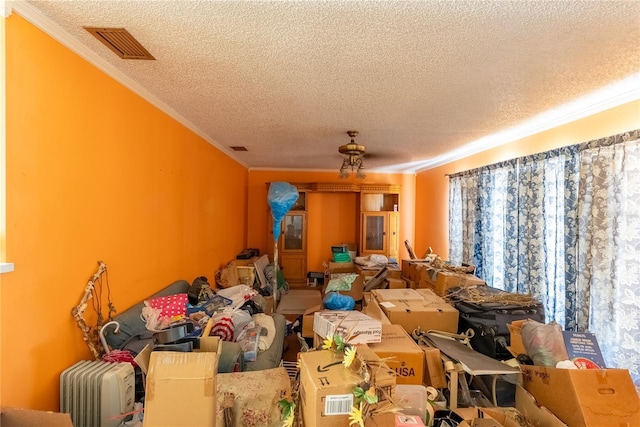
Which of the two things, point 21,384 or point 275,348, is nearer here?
point 21,384

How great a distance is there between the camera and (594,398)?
145cm

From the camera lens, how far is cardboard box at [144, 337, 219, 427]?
1.10 m

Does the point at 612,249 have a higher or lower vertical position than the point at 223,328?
higher

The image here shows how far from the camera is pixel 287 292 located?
5.46 metres

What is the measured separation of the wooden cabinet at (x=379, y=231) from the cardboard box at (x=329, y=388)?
457cm

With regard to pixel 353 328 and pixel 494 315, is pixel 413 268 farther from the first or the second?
pixel 353 328

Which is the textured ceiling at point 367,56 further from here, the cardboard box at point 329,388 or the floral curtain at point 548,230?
the cardboard box at point 329,388

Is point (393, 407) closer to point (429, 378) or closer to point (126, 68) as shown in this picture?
point (429, 378)

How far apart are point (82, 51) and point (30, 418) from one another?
173 cm

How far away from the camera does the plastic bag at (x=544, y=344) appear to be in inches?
67.9

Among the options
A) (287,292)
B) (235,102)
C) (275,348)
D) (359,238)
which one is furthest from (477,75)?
(287,292)

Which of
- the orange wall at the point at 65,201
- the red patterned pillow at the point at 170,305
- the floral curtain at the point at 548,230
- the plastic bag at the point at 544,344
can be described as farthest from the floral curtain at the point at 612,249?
the orange wall at the point at 65,201

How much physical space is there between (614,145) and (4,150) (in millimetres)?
3457

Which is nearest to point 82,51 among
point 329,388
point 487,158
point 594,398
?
point 329,388
